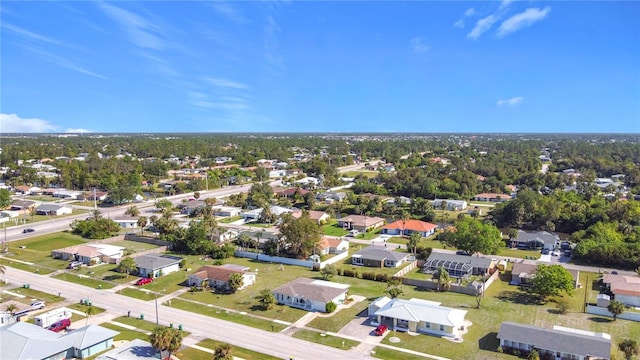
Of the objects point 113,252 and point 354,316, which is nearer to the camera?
point 354,316

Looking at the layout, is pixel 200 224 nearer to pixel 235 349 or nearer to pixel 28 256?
pixel 28 256

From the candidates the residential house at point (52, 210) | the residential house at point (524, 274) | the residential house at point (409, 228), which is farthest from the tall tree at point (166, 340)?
the residential house at point (52, 210)

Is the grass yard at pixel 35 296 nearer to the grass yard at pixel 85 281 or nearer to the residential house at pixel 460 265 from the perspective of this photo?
the grass yard at pixel 85 281

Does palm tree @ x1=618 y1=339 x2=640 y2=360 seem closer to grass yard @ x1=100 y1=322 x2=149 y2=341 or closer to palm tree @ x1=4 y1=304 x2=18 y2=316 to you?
grass yard @ x1=100 y1=322 x2=149 y2=341

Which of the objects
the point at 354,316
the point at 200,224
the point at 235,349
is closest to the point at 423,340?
the point at 354,316

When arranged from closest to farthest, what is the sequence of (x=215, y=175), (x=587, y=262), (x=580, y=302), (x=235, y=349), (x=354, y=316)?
1. (x=235, y=349)
2. (x=354, y=316)
3. (x=580, y=302)
4. (x=587, y=262)
5. (x=215, y=175)

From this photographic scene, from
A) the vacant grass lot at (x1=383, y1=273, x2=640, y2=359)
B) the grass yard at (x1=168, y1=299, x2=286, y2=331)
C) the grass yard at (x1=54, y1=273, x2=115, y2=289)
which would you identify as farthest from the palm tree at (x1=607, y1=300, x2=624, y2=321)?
the grass yard at (x1=54, y1=273, x2=115, y2=289)
